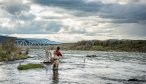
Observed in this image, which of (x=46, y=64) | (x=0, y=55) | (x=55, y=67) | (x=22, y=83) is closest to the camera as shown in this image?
(x=22, y=83)

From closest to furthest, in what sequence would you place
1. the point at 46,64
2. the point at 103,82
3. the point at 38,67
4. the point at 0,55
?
the point at 103,82, the point at 38,67, the point at 46,64, the point at 0,55

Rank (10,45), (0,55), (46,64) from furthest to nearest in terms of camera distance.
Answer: (10,45) → (0,55) → (46,64)

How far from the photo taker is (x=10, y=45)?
11319 cm

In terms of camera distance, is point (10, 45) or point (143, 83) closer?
point (143, 83)

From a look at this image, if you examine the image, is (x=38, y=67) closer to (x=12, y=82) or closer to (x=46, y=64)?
(x=46, y=64)

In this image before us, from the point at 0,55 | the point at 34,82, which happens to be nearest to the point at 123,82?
the point at 34,82

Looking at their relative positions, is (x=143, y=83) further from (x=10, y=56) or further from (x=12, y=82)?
(x=10, y=56)

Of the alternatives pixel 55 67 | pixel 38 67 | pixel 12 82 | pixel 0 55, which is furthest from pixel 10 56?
pixel 12 82

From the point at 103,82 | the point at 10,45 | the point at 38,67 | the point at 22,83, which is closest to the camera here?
the point at 22,83

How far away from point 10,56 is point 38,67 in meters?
40.3

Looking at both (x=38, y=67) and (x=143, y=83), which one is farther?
(x=38, y=67)

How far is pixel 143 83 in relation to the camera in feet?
128

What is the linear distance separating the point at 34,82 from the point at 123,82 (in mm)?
10509

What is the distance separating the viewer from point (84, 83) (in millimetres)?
38438
